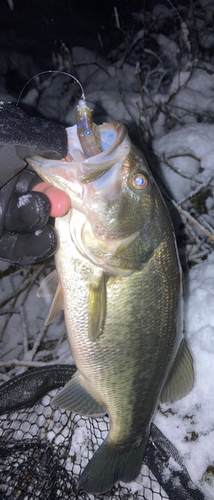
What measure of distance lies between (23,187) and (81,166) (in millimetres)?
547

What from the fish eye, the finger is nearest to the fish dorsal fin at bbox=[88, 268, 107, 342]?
the finger

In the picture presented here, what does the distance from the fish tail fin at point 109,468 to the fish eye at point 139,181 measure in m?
1.74

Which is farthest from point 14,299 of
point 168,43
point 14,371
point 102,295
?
point 168,43

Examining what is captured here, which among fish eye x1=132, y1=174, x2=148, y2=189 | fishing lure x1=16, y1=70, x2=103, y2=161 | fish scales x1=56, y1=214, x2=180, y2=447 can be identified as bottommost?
fish scales x1=56, y1=214, x2=180, y2=447

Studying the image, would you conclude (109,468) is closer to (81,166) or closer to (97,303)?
(97,303)

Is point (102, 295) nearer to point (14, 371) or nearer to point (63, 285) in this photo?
point (63, 285)

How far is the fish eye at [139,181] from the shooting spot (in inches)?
61.9

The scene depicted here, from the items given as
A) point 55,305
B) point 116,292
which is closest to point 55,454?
point 55,305

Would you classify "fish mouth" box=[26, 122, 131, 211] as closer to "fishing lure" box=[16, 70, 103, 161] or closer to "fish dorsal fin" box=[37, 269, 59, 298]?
"fishing lure" box=[16, 70, 103, 161]

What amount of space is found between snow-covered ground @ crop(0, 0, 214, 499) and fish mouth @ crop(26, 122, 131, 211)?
1.59m

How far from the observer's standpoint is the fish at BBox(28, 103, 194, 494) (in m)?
1.53

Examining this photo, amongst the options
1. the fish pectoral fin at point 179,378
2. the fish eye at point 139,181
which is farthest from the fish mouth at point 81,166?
the fish pectoral fin at point 179,378

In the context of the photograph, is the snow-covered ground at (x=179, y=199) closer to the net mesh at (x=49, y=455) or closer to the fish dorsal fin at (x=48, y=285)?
the net mesh at (x=49, y=455)

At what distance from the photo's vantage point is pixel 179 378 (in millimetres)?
2078
